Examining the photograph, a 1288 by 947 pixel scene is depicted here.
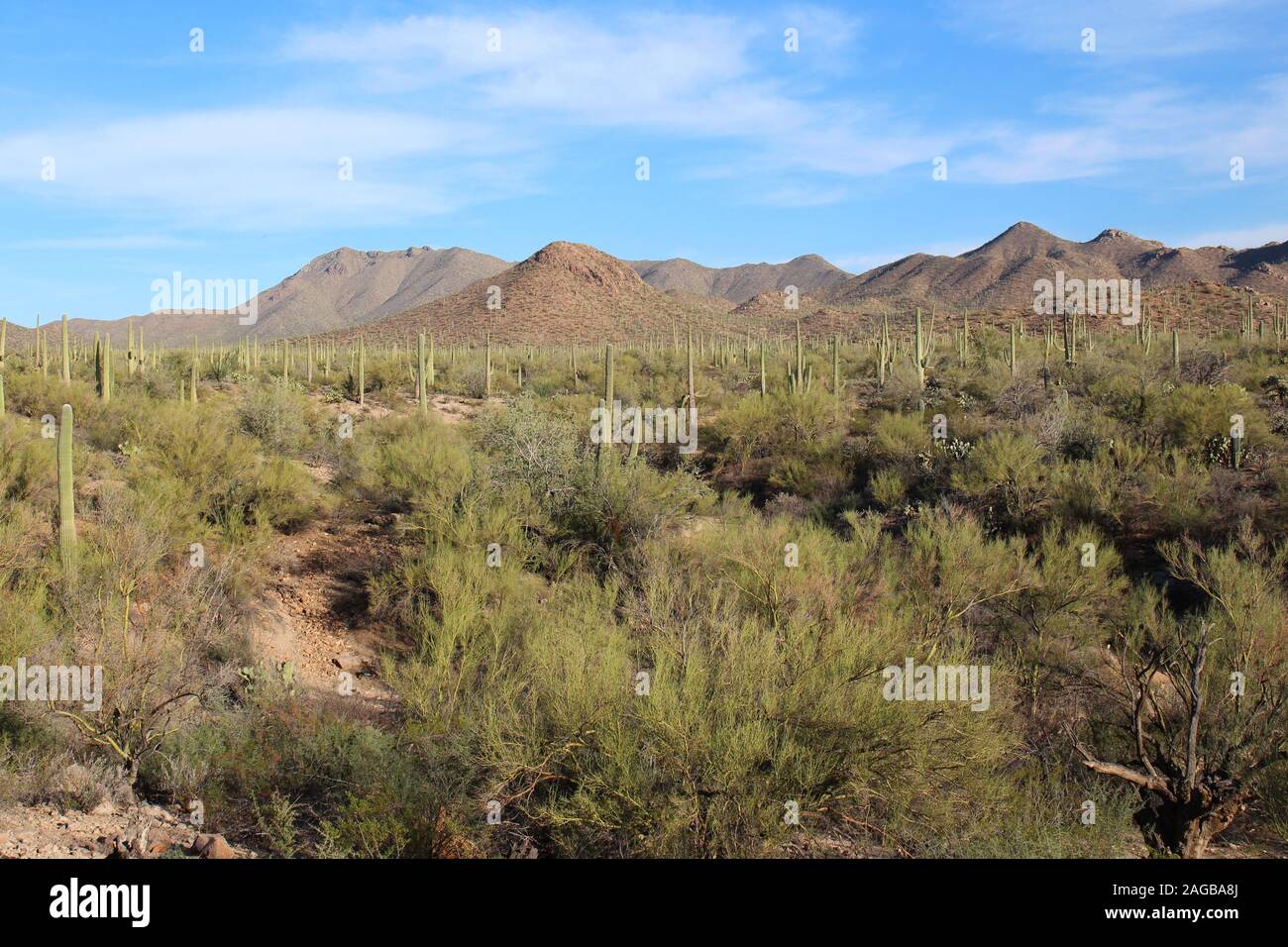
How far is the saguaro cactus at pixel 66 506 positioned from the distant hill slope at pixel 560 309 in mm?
58238

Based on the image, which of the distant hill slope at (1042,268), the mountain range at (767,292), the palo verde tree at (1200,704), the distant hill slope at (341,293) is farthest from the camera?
the distant hill slope at (341,293)

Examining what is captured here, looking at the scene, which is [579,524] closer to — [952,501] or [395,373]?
[952,501]

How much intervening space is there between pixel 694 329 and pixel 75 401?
58.5 m

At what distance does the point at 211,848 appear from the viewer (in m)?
5.71

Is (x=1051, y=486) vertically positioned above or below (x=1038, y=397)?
below

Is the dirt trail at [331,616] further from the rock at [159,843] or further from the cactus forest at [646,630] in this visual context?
the rock at [159,843]

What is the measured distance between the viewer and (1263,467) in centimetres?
1678

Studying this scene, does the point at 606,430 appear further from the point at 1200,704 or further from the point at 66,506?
the point at 1200,704

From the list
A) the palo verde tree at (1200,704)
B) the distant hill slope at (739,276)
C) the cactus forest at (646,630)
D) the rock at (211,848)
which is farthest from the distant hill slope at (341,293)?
the rock at (211,848)

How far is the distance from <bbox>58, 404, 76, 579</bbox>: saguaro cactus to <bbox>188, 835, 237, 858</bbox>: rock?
426 cm

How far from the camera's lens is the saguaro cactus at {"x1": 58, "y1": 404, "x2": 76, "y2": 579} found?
9129 mm

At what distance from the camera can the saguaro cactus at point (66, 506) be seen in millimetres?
9129

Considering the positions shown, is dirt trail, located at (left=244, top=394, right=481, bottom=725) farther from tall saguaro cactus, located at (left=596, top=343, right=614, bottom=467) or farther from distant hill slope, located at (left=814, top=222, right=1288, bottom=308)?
distant hill slope, located at (left=814, top=222, right=1288, bottom=308)
